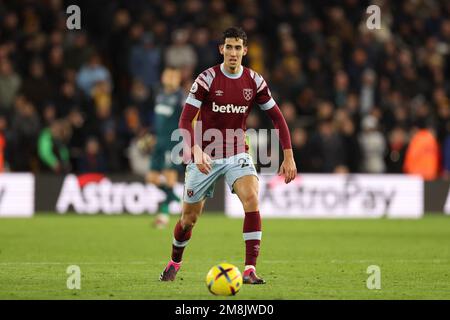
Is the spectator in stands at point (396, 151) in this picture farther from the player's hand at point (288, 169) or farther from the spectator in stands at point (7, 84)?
the player's hand at point (288, 169)

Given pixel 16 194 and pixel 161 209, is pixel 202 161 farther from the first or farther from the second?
pixel 16 194

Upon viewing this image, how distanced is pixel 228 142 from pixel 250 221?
78cm

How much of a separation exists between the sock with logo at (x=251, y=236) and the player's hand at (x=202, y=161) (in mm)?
604

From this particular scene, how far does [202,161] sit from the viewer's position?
9.23 m

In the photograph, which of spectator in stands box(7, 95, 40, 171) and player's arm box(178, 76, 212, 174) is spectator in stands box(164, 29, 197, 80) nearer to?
spectator in stands box(7, 95, 40, 171)

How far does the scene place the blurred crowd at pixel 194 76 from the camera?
66.3ft

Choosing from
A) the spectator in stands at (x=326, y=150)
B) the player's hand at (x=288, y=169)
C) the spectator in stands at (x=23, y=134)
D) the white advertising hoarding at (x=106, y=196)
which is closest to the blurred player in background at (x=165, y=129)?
the white advertising hoarding at (x=106, y=196)

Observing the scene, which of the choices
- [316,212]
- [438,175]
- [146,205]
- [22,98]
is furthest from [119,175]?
[438,175]

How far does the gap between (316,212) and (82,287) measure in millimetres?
11477

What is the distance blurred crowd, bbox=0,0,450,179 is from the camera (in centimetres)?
2022

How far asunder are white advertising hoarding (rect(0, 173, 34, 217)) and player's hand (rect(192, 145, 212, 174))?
1059cm

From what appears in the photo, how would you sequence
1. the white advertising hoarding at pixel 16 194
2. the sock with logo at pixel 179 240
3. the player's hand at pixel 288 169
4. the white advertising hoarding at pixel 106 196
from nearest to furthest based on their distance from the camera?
the player's hand at pixel 288 169, the sock with logo at pixel 179 240, the white advertising hoarding at pixel 16 194, the white advertising hoarding at pixel 106 196

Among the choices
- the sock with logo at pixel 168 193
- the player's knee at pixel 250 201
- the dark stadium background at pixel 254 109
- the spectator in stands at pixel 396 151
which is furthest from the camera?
the spectator in stands at pixel 396 151
